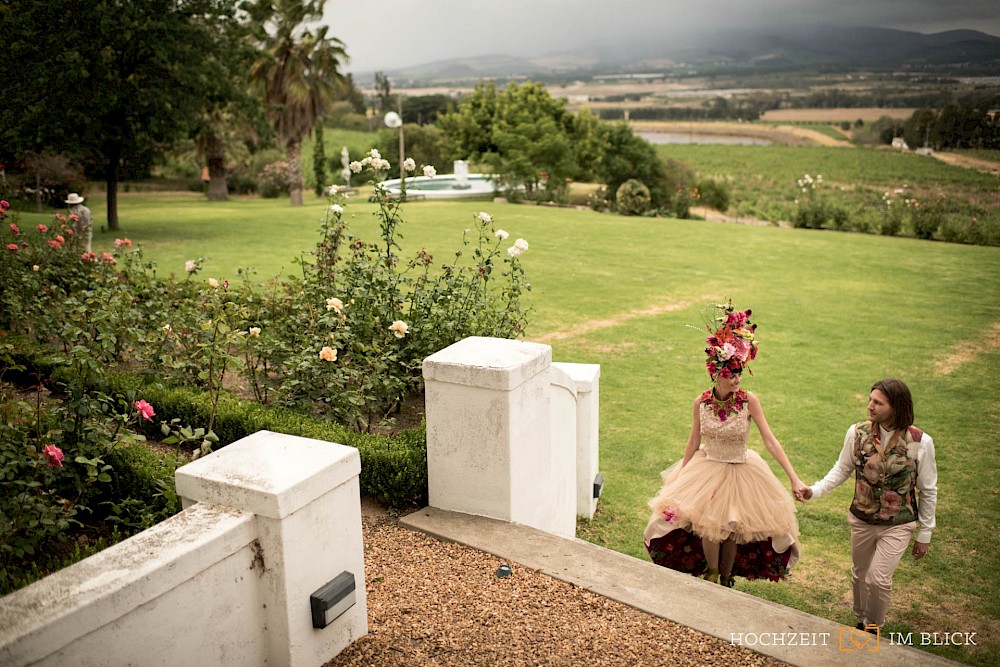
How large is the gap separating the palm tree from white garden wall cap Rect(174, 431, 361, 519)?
2629 cm

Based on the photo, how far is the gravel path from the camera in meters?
3.13

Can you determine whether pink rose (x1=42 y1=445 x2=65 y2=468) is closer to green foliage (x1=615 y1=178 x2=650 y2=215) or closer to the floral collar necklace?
the floral collar necklace

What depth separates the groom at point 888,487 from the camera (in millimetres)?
4055

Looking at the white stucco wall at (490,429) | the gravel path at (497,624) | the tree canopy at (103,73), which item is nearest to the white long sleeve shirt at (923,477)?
the gravel path at (497,624)

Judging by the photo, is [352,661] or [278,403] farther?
[278,403]

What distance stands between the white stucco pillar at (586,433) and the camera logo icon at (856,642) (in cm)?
265

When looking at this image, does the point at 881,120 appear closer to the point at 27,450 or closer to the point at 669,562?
the point at 669,562

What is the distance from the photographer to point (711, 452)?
455 cm

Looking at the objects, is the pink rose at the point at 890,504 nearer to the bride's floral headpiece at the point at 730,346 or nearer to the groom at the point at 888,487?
the groom at the point at 888,487

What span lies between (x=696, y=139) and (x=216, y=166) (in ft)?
152

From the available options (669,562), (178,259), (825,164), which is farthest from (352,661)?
(825,164)

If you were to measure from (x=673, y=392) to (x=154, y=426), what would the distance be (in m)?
5.52

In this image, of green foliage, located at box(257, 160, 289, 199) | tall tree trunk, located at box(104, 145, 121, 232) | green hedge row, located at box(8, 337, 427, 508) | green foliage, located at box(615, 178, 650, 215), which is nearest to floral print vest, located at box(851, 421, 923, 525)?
green hedge row, located at box(8, 337, 427, 508)

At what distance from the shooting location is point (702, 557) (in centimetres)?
458
